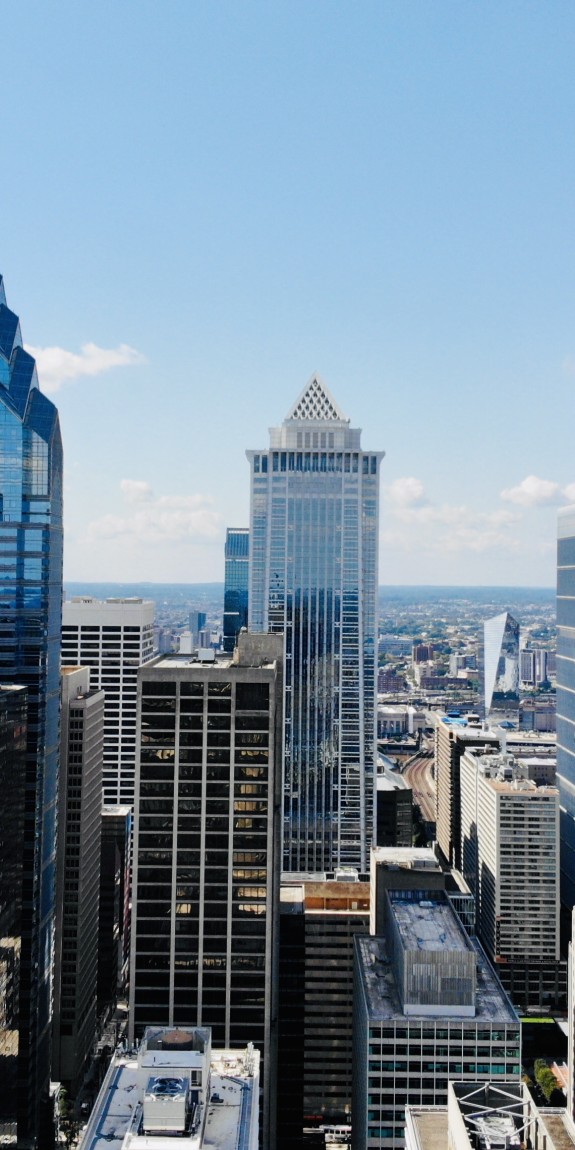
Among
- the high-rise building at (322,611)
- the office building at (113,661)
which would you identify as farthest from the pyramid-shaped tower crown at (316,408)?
the office building at (113,661)

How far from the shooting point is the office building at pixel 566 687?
12800 centimetres

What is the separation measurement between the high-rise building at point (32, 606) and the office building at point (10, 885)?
4917 mm

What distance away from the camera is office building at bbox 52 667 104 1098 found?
91875 mm

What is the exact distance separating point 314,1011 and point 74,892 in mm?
25159

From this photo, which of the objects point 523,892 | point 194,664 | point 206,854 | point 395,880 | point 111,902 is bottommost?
point 523,892

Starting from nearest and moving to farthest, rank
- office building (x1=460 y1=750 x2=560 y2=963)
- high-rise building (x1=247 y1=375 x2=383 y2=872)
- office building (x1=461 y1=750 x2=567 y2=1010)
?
office building (x1=461 y1=750 x2=567 y2=1010), office building (x1=460 y1=750 x2=560 y2=963), high-rise building (x1=247 y1=375 x2=383 y2=872)

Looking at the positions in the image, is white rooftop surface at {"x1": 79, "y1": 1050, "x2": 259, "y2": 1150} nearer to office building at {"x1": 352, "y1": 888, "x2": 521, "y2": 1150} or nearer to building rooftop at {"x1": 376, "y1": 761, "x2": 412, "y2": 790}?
office building at {"x1": 352, "y1": 888, "x2": 521, "y2": 1150}

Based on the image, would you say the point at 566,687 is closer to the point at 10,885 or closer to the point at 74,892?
the point at 74,892

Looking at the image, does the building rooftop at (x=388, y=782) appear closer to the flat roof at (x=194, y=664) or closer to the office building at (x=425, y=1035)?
the flat roof at (x=194, y=664)

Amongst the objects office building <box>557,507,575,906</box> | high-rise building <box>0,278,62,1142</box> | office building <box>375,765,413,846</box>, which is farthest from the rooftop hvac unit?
office building <box>375,765,413,846</box>

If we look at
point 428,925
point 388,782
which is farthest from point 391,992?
point 388,782

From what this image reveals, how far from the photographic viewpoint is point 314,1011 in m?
83.2

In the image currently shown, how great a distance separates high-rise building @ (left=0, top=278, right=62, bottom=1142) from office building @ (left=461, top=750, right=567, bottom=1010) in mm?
60605

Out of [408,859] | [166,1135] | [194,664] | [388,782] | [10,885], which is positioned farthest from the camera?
[388,782]
